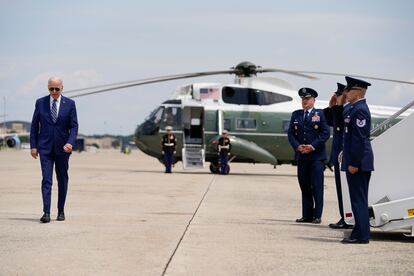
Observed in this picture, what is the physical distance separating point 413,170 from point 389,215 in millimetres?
526

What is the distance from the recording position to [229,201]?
47.8 ft

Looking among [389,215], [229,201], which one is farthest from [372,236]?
[229,201]

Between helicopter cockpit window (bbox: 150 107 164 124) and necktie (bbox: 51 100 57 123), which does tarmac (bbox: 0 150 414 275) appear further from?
helicopter cockpit window (bbox: 150 107 164 124)

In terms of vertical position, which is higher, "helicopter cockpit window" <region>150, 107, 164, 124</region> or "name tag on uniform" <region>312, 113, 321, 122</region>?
"name tag on uniform" <region>312, 113, 321, 122</region>

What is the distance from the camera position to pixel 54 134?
10.4 meters

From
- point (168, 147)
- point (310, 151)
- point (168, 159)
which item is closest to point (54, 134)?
point (310, 151)

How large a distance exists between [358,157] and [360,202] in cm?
47

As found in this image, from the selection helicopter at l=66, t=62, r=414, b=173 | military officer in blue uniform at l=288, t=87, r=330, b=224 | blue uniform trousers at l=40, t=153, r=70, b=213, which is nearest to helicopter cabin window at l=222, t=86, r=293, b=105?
helicopter at l=66, t=62, r=414, b=173

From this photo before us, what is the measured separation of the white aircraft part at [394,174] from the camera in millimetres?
8641

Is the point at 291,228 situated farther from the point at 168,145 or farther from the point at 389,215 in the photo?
the point at 168,145

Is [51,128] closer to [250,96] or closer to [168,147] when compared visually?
[168,147]

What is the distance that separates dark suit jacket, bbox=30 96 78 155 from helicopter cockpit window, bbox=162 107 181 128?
17.8 meters

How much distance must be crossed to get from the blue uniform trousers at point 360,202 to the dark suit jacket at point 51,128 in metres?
3.56

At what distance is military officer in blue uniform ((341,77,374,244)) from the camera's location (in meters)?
8.58
